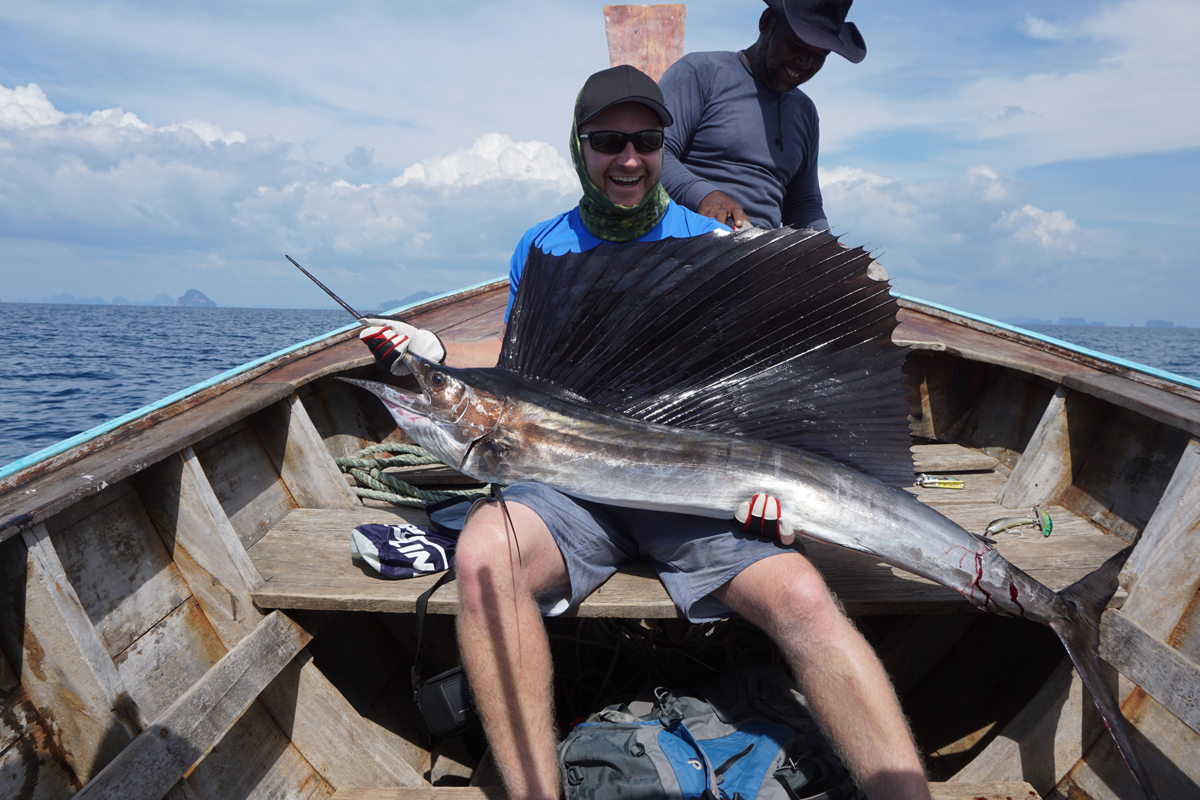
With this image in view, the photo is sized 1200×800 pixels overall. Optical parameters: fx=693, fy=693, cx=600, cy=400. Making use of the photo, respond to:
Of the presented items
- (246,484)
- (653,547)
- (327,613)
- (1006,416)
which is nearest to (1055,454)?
(1006,416)

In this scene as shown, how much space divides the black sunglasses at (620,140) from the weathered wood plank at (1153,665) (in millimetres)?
1832

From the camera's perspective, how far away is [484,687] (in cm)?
158

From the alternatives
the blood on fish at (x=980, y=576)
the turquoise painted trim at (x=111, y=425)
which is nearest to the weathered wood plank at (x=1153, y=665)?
the blood on fish at (x=980, y=576)

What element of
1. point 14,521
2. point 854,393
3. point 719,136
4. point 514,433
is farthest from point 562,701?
point 719,136

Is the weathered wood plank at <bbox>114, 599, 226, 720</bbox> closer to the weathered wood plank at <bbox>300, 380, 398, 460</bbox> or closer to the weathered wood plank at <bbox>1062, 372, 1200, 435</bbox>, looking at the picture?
the weathered wood plank at <bbox>300, 380, 398, 460</bbox>

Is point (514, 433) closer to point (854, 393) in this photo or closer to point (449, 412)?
point (449, 412)

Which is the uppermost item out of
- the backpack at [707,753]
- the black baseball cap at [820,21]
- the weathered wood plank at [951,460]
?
the black baseball cap at [820,21]

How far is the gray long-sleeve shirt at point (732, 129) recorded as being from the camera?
3.11 metres

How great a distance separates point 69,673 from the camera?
4.81 feet

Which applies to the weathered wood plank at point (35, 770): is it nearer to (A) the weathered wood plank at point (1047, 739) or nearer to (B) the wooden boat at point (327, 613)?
(B) the wooden boat at point (327, 613)

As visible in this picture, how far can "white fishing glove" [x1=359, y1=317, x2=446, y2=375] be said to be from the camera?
1.93 metres

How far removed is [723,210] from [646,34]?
3262 millimetres

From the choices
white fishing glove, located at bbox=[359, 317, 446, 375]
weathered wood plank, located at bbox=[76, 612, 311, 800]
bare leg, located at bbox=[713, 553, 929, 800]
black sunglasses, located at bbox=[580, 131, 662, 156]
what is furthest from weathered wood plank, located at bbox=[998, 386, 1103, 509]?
weathered wood plank, located at bbox=[76, 612, 311, 800]

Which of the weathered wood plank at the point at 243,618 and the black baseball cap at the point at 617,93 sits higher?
the black baseball cap at the point at 617,93
